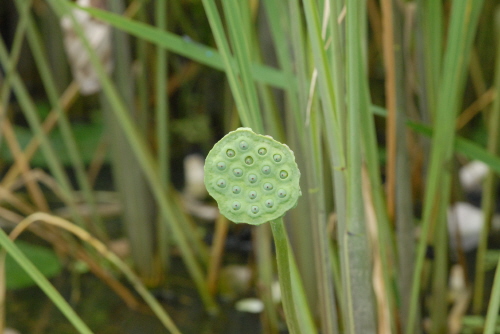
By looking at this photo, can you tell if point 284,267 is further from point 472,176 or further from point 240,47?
point 472,176

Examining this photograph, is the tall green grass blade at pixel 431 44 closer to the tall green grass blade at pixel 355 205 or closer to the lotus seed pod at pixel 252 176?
the tall green grass blade at pixel 355 205

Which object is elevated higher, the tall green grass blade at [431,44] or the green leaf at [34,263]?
the tall green grass blade at [431,44]

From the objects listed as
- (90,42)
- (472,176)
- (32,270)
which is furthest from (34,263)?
(472,176)

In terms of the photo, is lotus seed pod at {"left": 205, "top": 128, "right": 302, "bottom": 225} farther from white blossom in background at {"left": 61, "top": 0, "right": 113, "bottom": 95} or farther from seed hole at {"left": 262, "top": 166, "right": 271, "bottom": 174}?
white blossom in background at {"left": 61, "top": 0, "right": 113, "bottom": 95}

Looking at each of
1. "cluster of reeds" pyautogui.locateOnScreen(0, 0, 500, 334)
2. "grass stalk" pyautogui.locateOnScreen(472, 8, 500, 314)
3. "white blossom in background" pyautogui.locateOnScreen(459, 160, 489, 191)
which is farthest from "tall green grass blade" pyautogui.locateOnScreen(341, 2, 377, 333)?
"white blossom in background" pyautogui.locateOnScreen(459, 160, 489, 191)

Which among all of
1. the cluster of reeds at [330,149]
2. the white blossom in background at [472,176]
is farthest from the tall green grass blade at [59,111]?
the white blossom in background at [472,176]

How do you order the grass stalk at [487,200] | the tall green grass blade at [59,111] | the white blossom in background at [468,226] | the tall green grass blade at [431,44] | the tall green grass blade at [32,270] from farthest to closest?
the white blossom in background at [468,226]
the tall green grass blade at [59,111]
the grass stalk at [487,200]
the tall green grass blade at [431,44]
the tall green grass blade at [32,270]

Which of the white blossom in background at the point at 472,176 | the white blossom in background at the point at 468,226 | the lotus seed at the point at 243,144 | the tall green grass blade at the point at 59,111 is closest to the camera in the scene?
the lotus seed at the point at 243,144

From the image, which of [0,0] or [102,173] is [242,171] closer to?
[102,173]
